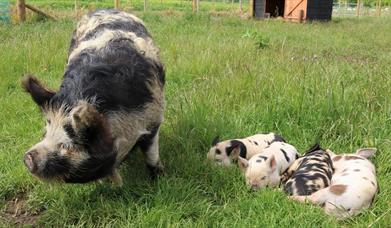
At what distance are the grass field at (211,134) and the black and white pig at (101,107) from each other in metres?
0.33

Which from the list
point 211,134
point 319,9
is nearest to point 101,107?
point 211,134

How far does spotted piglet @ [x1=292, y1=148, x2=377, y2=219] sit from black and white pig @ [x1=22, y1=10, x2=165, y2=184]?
1274mm

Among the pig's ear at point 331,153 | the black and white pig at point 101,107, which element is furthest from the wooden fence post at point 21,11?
the pig's ear at point 331,153

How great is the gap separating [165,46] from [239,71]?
3158mm

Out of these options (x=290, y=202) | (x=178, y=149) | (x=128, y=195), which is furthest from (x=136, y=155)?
(x=290, y=202)

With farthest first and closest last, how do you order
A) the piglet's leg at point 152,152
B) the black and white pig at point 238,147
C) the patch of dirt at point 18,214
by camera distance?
1. the black and white pig at point 238,147
2. the piglet's leg at point 152,152
3. the patch of dirt at point 18,214

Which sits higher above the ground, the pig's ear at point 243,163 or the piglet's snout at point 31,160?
the piglet's snout at point 31,160

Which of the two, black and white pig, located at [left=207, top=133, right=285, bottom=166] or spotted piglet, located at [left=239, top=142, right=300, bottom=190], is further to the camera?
black and white pig, located at [left=207, top=133, right=285, bottom=166]

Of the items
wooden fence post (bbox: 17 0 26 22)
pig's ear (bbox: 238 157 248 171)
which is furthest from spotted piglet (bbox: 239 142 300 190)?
wooden fence post (bbox: 17 0 26 22)

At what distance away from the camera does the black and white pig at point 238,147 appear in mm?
4062

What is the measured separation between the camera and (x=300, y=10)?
A: 17906 mm

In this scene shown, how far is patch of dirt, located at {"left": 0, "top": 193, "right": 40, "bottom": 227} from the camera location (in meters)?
3.50

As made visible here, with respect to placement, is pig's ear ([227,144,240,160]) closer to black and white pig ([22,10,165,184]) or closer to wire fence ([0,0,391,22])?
black and white pig ([22,10,165,184])

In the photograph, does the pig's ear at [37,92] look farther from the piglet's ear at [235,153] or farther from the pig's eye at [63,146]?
the piglet's ear at [235,153]
